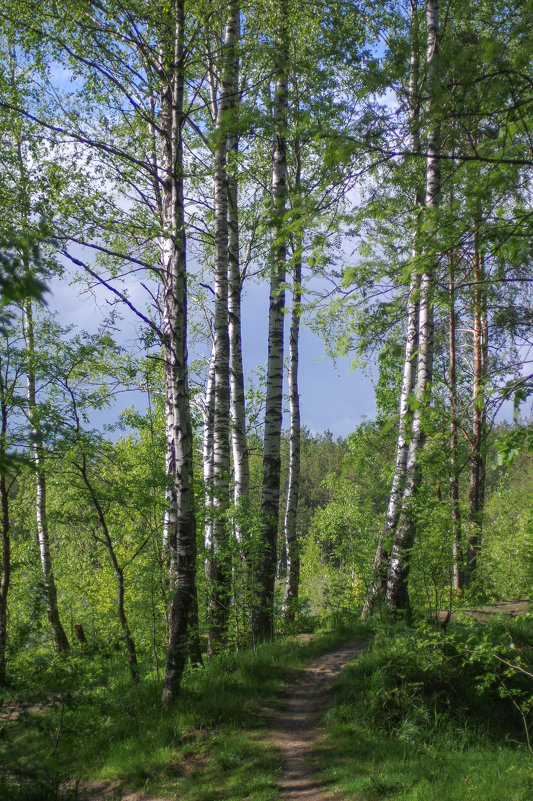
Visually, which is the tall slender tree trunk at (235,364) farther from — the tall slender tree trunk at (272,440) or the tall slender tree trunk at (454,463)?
the tall slender tree trunk at (454,463)

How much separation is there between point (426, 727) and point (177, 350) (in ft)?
17.3

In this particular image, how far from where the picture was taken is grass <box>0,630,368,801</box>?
4.31 meters

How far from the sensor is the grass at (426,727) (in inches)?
172

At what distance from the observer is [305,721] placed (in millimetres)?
6051

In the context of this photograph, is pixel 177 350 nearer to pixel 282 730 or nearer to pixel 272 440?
pixel 272 440

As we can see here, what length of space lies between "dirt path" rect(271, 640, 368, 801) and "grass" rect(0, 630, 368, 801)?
0.15 meters

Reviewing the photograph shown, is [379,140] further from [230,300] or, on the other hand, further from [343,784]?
[230,300]

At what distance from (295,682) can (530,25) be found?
24.5 feet

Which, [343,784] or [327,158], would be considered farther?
[343,784]

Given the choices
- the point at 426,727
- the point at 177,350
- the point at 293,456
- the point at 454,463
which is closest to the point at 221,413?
the point at 177,350

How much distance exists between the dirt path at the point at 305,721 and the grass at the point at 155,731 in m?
0.15

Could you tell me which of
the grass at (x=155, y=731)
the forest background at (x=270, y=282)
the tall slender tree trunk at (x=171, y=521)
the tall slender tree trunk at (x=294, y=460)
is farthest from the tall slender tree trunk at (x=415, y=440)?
the tall slender tree trunk at (x=171, y=521)

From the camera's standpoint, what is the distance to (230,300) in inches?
410

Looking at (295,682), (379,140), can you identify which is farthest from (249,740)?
(379,140)
